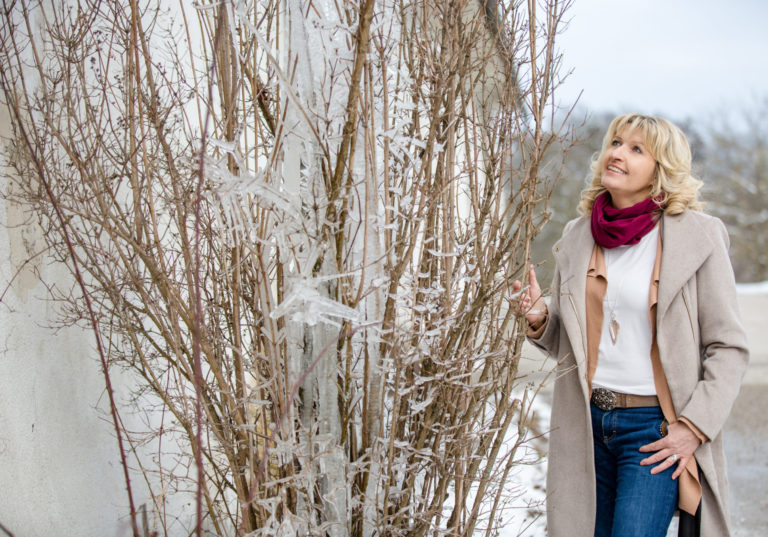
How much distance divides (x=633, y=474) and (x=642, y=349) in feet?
1.25

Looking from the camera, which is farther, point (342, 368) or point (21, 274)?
point (21, 274)

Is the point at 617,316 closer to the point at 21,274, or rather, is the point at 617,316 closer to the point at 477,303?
the point at 477,303

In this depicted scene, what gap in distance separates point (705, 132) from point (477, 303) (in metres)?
27.7

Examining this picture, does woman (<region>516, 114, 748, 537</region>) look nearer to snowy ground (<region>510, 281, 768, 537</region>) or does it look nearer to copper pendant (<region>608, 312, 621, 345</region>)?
copper pendant (<region>608, 312, 621, 345</region>)

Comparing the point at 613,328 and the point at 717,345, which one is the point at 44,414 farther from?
the point at 717,345

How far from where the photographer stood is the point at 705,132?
26.5m

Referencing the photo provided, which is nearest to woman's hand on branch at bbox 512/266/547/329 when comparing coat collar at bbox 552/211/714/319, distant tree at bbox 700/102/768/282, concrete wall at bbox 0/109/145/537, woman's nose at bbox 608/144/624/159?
coat collar at bbox 552/211/714/319

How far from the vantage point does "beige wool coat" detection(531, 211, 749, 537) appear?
83.3 inches

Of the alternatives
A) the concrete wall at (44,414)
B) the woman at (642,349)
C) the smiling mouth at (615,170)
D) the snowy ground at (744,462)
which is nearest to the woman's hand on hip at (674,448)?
the woman at (642,349)

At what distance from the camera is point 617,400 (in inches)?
87.3

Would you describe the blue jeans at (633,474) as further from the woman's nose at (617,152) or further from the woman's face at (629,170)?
the woman's nose at (617,152)

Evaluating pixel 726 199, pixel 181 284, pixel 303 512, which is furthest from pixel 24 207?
pixel 726 199

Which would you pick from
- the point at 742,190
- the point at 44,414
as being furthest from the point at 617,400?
the point at 742,190

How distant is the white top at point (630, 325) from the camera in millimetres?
2197
